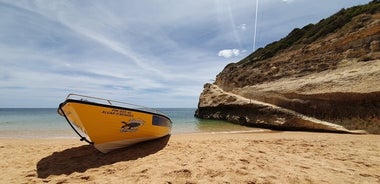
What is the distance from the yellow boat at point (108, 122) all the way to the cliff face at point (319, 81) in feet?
33.2

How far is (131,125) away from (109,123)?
0.74m

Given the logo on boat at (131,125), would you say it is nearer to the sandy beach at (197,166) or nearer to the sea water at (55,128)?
the sandy beach at (197,166)

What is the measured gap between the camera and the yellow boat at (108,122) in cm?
539

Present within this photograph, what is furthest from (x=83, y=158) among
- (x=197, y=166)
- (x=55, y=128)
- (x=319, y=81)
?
(x=319, y=81)

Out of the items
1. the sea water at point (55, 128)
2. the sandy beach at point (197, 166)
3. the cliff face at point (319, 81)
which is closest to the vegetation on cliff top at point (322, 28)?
the cliff face at point (319, 81)

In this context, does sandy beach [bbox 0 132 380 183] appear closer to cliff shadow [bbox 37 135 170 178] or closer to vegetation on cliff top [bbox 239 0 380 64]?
cliff shadow [bbox 37 135 170 178]

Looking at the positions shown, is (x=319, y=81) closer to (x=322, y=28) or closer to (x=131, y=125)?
(x=322, y=28)

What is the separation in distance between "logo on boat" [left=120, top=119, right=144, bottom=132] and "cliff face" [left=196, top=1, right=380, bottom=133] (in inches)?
402

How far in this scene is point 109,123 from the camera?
579cm

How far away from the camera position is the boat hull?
540 centimetres

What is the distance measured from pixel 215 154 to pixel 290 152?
201 centimetres

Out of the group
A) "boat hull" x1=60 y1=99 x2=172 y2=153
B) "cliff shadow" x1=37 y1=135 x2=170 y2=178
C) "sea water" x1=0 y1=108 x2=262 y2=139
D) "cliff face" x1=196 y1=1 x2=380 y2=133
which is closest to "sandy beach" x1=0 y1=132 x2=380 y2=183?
"cliff shadow" x1=37 y1=135 x2=170 y2=178

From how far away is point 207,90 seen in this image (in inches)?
1097

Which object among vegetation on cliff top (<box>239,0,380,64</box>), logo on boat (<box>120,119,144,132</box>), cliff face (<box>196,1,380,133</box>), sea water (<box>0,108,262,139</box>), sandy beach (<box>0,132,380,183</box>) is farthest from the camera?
vegetation on cliff top (<box>239,0,380,64</box>)
